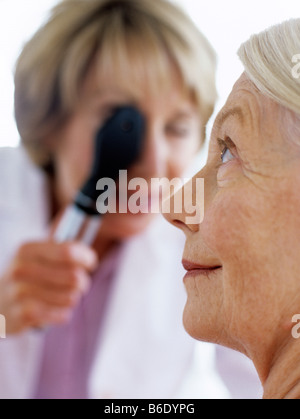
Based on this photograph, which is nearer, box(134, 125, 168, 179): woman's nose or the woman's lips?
the woman's lips

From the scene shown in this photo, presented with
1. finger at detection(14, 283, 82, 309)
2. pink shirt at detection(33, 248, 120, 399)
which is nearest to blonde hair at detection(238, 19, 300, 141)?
finger at detection(14, 283, 82, 309)

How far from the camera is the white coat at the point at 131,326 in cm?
107

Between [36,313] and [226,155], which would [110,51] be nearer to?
[36,313]

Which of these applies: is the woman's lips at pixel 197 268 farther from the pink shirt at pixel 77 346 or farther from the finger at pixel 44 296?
the pink shirt at pixel 77 346

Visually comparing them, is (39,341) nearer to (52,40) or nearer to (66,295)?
(66,295)

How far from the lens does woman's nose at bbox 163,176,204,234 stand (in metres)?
0.43

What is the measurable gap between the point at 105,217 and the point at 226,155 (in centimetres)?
69

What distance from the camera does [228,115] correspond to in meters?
0.43

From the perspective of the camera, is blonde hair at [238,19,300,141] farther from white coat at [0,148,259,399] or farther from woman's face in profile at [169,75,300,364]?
white coat at [0,148,259,399]

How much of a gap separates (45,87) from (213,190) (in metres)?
0.89

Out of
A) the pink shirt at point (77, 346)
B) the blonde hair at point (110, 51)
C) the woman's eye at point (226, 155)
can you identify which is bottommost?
the pink shirt at point (77, 346)

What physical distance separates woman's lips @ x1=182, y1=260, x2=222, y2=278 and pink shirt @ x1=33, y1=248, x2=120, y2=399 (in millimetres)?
761

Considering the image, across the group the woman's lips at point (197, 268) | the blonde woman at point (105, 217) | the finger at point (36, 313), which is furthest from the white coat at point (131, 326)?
the woman's lips at point (197, 268)

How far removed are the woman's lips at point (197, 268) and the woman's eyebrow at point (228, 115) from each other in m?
0.09
